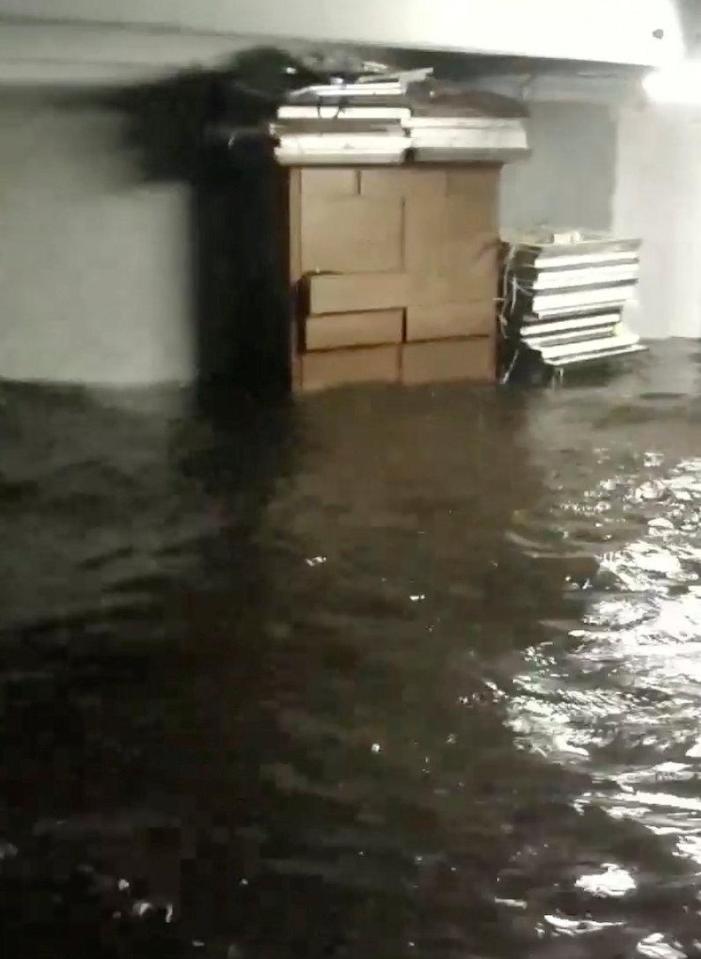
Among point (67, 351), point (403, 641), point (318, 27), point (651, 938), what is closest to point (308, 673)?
point (403, 641)


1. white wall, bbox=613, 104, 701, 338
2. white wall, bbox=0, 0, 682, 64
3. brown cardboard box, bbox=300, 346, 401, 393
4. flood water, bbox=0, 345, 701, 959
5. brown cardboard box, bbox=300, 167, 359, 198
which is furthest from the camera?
white wall, bbox=613, 104, 701, 338

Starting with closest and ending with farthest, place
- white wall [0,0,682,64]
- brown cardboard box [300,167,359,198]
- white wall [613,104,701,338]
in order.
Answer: white wall [0,0,682,64] → brown cardboard box [300,167,359,198] → white wall [613,104,701,338]

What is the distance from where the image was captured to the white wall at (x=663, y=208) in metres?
2.93

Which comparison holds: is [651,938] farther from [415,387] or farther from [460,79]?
[460,79]

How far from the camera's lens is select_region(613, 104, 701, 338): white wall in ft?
9.62

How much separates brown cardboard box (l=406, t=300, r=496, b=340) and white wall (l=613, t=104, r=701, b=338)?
647 mm

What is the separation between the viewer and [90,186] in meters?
2.44

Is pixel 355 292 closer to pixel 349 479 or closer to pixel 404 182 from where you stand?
pixel 404 182

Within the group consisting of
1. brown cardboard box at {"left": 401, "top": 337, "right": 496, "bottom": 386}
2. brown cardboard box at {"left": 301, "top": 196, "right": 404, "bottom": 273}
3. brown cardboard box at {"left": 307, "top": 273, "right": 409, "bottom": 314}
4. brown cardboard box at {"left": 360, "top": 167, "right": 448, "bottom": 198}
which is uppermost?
brown cardboard box at {"left": 360, "top": 167, "right": 448, "bottom": 198}

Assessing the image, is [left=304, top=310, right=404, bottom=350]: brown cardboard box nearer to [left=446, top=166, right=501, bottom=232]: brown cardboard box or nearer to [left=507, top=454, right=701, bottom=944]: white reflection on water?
[left=446, top=166, right=501, bottom=232]: brown cardboard box

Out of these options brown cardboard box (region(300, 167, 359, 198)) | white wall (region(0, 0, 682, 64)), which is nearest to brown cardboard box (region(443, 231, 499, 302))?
→ brown cardboard box (region(300, 167, 359, 198))

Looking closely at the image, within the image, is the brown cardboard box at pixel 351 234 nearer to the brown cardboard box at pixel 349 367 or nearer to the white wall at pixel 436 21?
the brown cardboard box at pixel 349 367

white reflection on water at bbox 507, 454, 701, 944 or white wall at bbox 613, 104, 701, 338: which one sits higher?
white wall at bbox 613, 104, 701, 338

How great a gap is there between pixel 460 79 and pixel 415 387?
73 cm
